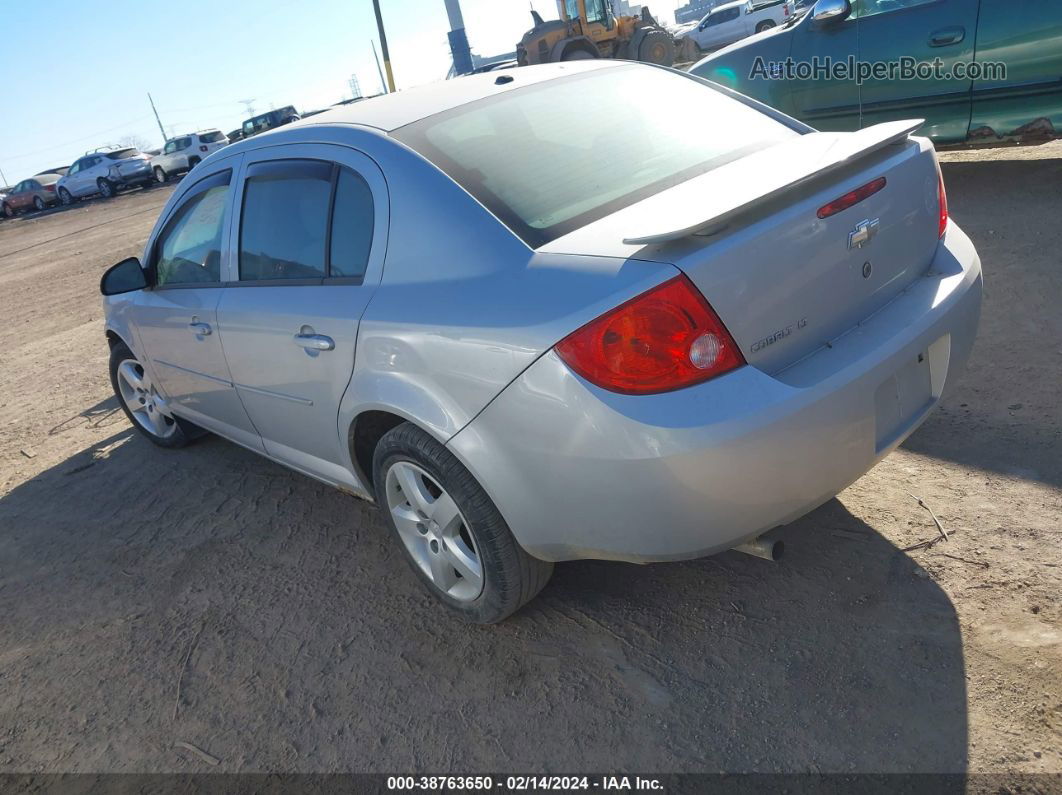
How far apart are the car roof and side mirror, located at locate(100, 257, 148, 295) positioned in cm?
136

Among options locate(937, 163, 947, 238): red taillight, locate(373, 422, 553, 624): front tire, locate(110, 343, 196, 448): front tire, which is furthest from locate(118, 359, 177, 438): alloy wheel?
locate(937, 163, 947, 238): red taillight

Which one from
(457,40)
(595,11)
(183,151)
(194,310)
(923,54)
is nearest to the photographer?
(194,310)

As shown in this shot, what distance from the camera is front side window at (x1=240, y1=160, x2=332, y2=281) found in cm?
291

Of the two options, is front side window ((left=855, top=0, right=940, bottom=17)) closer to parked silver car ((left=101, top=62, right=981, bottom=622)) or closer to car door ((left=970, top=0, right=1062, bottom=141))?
car door ((left=970, top=0, right=1062, bottom=141))

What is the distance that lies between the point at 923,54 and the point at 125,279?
550 centimetres

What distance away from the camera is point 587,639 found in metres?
2.64

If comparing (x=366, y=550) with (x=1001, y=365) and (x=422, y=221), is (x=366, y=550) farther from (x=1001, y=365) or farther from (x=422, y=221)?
(x=1001, y=365)

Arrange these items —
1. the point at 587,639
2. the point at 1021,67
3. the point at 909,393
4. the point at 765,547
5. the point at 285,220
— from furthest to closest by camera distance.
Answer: the point at 1021,67, the point at 285,220, the point at 587,639, the point at 909,393, the point at 765,547

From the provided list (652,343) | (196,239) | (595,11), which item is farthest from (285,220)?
(595,11)

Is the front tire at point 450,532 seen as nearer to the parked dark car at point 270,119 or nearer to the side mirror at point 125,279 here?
the side mirror at point 125,279

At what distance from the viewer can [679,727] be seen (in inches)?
88.0

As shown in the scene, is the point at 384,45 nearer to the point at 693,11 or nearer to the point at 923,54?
the point at 923,54

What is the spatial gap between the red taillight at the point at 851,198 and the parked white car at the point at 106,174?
31963mm

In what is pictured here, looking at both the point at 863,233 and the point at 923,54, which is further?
the point at 923,54
